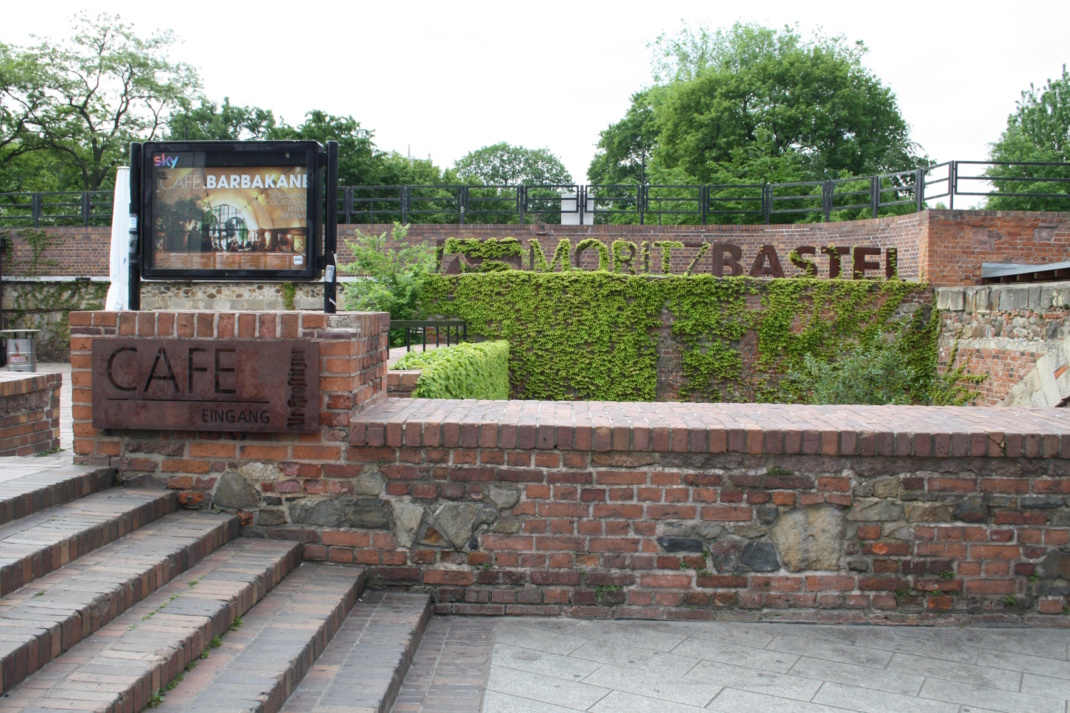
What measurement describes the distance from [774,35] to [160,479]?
44043 mm

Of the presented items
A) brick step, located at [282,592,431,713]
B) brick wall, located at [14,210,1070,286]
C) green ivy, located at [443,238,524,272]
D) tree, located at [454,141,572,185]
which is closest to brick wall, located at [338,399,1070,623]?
brick step, located at [282,592,431,713]

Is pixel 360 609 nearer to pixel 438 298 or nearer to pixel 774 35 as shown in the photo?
pixel 438 298

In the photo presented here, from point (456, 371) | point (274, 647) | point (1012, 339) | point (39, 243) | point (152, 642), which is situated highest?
point (39, 243)

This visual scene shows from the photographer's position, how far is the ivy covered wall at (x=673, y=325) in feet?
44.0

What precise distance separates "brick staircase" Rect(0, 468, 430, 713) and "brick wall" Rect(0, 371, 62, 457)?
1286 millimetres

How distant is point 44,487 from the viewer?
11.1 ft

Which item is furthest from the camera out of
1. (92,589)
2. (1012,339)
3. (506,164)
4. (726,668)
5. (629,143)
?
(506,164)

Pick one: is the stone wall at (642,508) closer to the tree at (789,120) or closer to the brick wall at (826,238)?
the brick wall at (826,238)

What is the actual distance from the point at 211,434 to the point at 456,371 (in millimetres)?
3342

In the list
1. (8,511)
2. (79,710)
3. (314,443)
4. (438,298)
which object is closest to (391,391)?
(314,443)

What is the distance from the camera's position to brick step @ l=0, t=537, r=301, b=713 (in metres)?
2.21

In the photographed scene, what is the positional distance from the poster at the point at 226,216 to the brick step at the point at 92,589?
175 cm

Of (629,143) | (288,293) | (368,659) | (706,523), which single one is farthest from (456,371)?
(629,143)

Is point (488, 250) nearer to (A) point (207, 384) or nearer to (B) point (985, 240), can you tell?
(B) point (985, 240)
